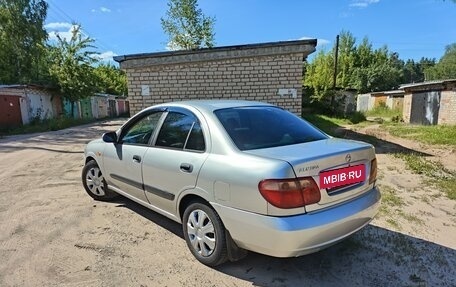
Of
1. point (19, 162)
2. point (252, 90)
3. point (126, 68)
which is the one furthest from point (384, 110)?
point (19, 162)

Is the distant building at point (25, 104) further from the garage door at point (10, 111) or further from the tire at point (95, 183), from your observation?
the tire at point (95, 183)

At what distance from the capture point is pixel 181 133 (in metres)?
3.34

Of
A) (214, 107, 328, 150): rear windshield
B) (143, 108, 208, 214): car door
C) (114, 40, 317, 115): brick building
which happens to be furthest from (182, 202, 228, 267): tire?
(114, 40, 317, 115): brick building

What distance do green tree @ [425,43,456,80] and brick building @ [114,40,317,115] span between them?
6262 centimetres

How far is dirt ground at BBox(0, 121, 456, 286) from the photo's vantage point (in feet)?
9.43

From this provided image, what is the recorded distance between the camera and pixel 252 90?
884 cm

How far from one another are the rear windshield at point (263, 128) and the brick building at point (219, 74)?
17.3ft

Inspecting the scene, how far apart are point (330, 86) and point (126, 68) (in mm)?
20096

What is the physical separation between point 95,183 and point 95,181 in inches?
1.3

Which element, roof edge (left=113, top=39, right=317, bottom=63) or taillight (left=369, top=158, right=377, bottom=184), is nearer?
taillight (left=369, top=158, right=377, bottom=184)

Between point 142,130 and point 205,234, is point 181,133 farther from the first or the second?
point 205,234

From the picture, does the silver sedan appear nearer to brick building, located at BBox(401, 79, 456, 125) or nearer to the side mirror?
the side mirror

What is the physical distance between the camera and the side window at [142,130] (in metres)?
3.77

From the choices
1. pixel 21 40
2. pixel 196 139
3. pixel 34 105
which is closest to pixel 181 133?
pixel 196 139
